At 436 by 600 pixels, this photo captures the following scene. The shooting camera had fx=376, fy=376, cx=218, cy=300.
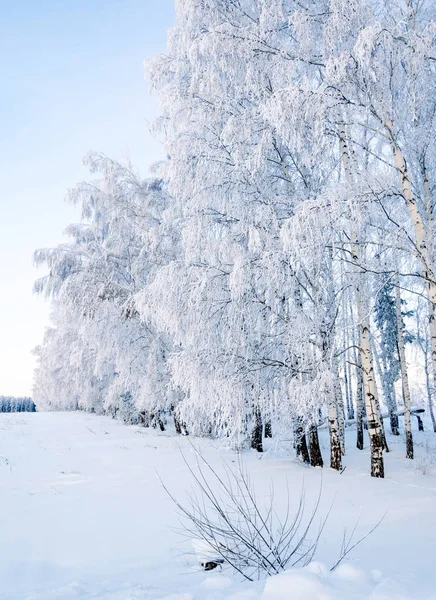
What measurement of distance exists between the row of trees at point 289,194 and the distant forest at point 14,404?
95602mm

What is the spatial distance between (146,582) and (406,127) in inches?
300

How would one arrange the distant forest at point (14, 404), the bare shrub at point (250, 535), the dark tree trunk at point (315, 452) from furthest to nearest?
the distant forest at point (14, 404) → the dark tree trunk at point (315, 452) → the bare shrub at point (250, 535)

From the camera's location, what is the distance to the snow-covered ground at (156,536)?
238cm


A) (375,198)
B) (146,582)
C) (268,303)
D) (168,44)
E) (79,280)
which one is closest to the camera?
(146,582)

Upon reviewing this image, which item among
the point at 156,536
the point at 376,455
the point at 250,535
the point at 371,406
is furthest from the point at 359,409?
the point at 250,535

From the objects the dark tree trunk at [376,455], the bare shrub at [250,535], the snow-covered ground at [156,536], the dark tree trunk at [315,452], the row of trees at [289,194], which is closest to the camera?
the snow-covered ground at [156,536]

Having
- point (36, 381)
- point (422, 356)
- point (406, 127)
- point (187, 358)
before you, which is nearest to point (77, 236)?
point (187, 358)

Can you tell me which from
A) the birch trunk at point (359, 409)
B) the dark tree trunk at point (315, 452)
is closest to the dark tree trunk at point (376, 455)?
the dark tree trunk at point (315, 452)

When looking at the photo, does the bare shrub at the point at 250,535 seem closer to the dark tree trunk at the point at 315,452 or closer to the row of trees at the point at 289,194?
the row of trees at the point at 289,194

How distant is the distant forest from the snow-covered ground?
3733 inches

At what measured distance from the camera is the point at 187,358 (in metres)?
6.79

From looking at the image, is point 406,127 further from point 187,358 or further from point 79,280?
point 79,280

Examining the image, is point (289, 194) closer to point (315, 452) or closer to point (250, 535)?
point (315, 452)

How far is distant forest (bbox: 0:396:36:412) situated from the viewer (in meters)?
92.2
